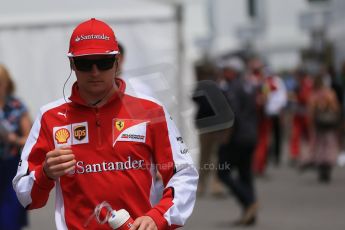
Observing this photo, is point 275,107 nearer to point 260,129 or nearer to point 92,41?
point 260,129

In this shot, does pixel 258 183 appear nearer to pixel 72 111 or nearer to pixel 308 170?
pixel 308 170

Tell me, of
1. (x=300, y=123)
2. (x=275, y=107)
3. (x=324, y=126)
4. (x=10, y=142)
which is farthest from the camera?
(x=300, y=123)

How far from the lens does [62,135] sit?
440 cm

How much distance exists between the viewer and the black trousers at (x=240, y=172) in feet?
40.2

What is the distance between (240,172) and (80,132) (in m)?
8.28

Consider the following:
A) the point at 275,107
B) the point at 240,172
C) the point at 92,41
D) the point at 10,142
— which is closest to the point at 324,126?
the point at 275,107

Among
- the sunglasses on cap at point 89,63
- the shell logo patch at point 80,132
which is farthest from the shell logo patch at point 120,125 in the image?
the sunglasses on cap at point 89,63

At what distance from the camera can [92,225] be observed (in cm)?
432

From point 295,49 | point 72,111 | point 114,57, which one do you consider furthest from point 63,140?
point 295,49

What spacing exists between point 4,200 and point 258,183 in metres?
9.63

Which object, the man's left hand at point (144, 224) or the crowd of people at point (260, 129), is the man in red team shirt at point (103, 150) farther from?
the crowd of people at point (260, 129)

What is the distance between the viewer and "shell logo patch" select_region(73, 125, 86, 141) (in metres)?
4.34

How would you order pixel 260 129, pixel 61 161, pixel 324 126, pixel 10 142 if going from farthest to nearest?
pixel 260 129
pixel 324 126
pixel 10 142
pixel 61 161

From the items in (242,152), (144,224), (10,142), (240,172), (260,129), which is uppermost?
(144,224)
